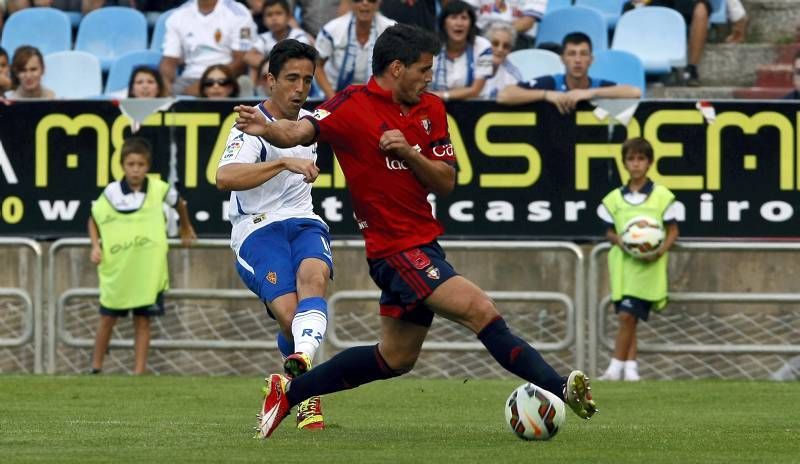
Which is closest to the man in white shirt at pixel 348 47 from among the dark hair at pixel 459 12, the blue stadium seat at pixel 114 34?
the dark hair at pixel 459 12

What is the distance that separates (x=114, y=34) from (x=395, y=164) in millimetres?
10976

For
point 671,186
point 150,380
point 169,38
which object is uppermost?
point 169,38

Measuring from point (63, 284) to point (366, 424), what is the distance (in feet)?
19.7

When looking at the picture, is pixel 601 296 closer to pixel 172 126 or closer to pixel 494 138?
pixel 494 138

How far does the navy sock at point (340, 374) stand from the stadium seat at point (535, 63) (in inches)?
320

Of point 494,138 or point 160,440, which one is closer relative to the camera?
point 160,440

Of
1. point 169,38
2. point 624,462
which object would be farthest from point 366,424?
point 169,38

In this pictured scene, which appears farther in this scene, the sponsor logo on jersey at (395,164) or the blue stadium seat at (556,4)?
the blue stadium seat at (556,4)

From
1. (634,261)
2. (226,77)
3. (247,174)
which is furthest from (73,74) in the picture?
(247,174)

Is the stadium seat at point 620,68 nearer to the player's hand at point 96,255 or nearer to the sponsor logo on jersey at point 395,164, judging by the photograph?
the player's hand at point 96,255

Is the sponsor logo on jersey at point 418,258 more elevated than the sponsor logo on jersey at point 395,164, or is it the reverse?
the sponsor logo on jersey at point 395,164

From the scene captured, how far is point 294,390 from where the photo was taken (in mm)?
8125

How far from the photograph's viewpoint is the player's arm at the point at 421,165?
7.58 m

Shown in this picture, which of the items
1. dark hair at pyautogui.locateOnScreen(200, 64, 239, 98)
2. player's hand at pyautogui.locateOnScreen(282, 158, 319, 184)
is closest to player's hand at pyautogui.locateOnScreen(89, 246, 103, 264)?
dark hair at pyautogui.locateOnScreen(200, 64, 239, 98)
